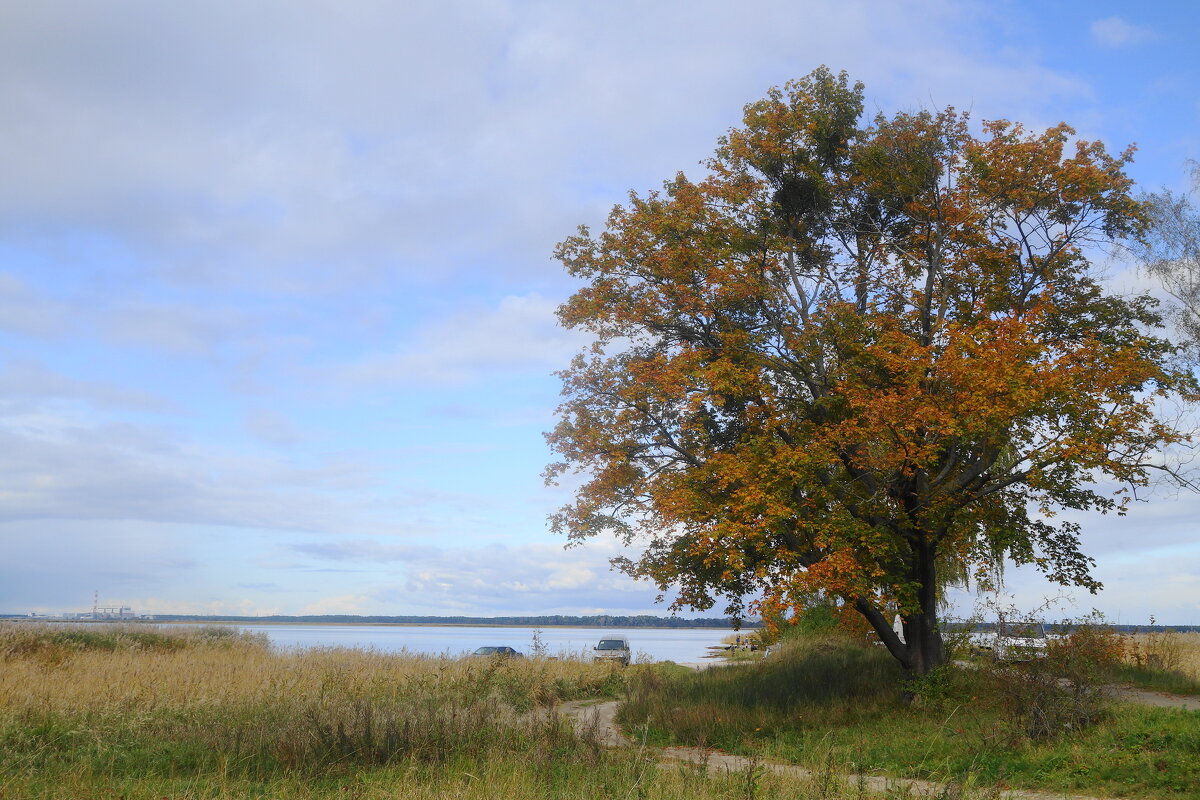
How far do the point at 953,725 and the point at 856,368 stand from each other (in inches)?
292

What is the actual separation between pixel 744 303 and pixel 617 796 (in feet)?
46.7

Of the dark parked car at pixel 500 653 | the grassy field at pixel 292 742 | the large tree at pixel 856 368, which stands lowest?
the dark parked car at pixel 500 653

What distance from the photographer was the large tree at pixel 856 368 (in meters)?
16.8

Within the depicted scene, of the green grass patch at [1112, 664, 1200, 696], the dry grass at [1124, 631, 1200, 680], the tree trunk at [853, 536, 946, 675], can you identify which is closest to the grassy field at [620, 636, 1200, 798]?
the tree trunk at [853, 536, 946, 675]

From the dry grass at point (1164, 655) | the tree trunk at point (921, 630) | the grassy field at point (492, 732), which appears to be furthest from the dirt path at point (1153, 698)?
the tree trunk at point (921, 630)

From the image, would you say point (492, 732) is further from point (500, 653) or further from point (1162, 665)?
point (1162, 665)

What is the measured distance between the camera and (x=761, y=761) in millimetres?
13047

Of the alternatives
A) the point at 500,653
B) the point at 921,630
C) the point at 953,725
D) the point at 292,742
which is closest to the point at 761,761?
the point at 953,725

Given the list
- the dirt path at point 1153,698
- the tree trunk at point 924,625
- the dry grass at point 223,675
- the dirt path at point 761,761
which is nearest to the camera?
the dirt path at point 761,761

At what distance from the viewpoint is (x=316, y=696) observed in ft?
55.8

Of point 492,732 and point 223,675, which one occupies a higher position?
point 492,732

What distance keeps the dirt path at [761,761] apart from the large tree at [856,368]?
2.95 meters

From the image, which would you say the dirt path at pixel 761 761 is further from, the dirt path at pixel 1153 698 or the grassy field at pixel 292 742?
the grassy field at pixel 292 742

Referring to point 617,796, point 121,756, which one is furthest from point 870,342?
point 121,756
